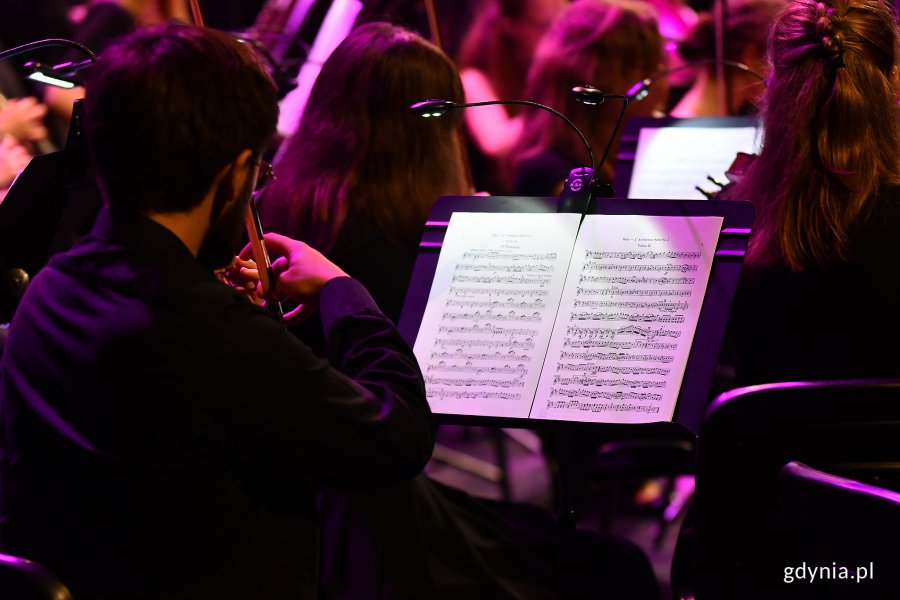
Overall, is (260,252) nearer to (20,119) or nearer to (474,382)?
(474,382)

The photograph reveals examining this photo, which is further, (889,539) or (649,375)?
(649,375)

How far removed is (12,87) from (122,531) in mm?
2606

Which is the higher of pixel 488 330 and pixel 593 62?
pixel 488 330

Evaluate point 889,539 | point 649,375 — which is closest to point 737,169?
point 649,375

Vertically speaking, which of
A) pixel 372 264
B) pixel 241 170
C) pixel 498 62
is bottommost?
pixel 498 62

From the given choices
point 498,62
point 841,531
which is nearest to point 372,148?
point 841,531

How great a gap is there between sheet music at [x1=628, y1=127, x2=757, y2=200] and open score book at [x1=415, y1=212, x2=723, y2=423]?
0.81 metres

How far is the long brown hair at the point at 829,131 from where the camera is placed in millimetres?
1804

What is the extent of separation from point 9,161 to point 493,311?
58.2 inches

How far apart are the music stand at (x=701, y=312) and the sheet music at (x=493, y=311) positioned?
0.02m

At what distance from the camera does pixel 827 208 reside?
5.91 feet

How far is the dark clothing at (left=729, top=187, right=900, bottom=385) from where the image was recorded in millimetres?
1755

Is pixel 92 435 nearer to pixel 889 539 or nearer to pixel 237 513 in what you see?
pixel 237 513

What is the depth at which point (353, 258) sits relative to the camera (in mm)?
2189
